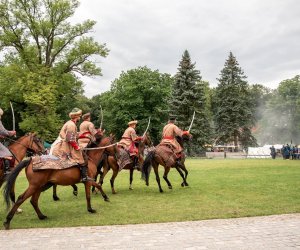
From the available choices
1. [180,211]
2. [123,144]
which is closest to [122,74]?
[123,144]

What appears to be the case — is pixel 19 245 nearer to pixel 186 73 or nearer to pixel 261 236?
pixel 261 236

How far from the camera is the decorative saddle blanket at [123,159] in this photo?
14237 mm

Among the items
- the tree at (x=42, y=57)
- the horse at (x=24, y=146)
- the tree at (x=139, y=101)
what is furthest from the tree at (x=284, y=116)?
the horse at (x=24, y=146)

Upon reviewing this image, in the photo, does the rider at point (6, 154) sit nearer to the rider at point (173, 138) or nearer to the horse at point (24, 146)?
the horse at point (24, 146)

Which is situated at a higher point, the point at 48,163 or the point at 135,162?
the point at 48,163

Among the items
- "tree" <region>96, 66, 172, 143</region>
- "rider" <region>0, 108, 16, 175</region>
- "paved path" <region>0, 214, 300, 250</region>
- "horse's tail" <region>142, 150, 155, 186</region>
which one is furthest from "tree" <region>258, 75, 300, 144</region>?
"rider" <region>0, 108, 16, 175</region>

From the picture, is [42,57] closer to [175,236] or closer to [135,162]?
[135,162]

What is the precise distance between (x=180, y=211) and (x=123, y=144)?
5601mm

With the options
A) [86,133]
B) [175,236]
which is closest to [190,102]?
Result: [86,133]

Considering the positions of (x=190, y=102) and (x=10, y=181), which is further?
(x=190, y=102)

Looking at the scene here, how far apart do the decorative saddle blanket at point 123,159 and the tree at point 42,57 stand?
2367 centimetres

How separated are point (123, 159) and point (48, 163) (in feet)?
16.6

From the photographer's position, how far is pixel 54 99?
1489 inches

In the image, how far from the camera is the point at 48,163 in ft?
31.4
